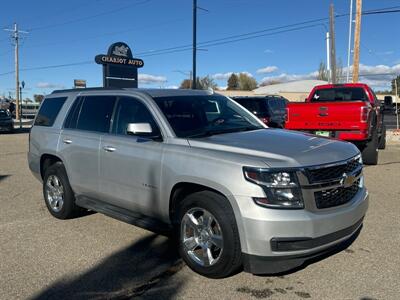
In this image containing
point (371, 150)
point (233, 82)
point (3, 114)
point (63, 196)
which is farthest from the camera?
point (233, 82)

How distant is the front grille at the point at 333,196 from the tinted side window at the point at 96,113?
281cm

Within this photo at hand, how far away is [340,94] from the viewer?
12.8 meters

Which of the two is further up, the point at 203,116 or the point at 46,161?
the point at 203,116

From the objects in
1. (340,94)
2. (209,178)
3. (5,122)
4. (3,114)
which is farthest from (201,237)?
(3,114)

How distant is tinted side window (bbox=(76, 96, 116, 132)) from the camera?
18.4 ft

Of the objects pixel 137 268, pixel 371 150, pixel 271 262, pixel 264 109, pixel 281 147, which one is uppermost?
pixel 264 109

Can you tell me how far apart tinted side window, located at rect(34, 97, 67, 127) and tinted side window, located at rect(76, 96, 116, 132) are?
67 centimetres

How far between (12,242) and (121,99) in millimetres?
2132

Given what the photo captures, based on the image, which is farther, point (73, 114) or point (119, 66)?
point (119, 66)

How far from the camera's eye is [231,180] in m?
3.90

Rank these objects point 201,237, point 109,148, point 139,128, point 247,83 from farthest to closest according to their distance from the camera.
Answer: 1. point 247,83
2. point 109,148
3. point 139,128
4. point 201,237

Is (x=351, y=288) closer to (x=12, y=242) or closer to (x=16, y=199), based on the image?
(x=12, y=242)

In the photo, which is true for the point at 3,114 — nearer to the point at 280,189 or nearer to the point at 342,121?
the point at 342,121

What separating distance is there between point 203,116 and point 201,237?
1.49 metres
